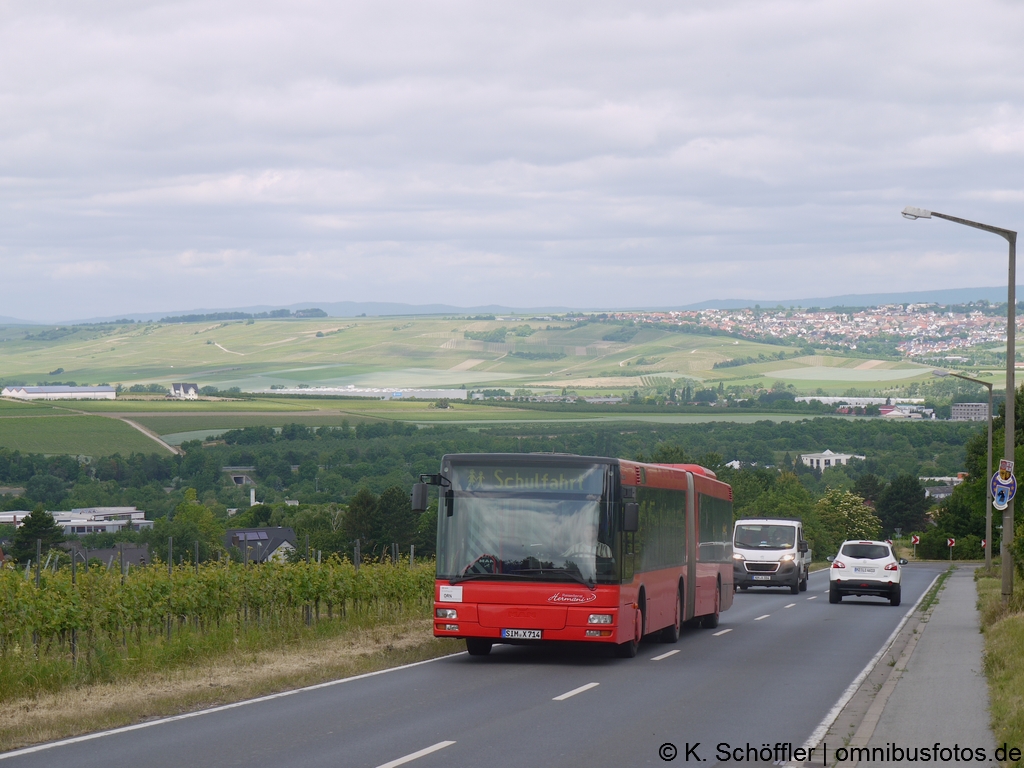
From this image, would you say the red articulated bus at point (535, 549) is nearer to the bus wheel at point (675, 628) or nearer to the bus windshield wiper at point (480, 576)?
the bus windshield wiper at point (480, 576)

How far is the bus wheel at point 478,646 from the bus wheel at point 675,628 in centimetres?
416

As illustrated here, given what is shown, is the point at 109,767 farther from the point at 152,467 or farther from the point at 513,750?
the point at 152,467

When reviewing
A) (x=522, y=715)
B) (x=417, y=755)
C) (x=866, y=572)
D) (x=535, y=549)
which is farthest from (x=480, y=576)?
(x=866, y=572)

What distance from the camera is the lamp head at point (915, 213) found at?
2397 centimetres

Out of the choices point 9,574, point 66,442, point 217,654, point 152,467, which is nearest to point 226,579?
point 217,654

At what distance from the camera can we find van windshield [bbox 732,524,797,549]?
39938 millimetres

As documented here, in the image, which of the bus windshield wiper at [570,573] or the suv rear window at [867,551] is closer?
the bus windshield wiper at [570,573]

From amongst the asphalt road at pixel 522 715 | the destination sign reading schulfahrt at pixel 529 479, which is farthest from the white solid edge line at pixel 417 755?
the destination sign reading schulfahrt at pixel 529 479

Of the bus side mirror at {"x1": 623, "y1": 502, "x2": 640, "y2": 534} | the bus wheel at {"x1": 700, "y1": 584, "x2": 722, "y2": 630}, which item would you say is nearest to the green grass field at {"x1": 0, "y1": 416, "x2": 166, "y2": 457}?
the bus wheel at {"x1": 700, "y1": 584, "x2": 722, "y2": 630}

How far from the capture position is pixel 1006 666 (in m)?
16.2

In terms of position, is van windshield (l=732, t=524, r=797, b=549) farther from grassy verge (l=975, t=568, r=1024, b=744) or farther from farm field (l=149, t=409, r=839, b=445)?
farm field (l=149, t=409, r=839, b=445)

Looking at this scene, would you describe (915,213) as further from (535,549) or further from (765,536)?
(765,536)

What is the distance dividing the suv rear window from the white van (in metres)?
4.66

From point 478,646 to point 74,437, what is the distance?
127138mm
